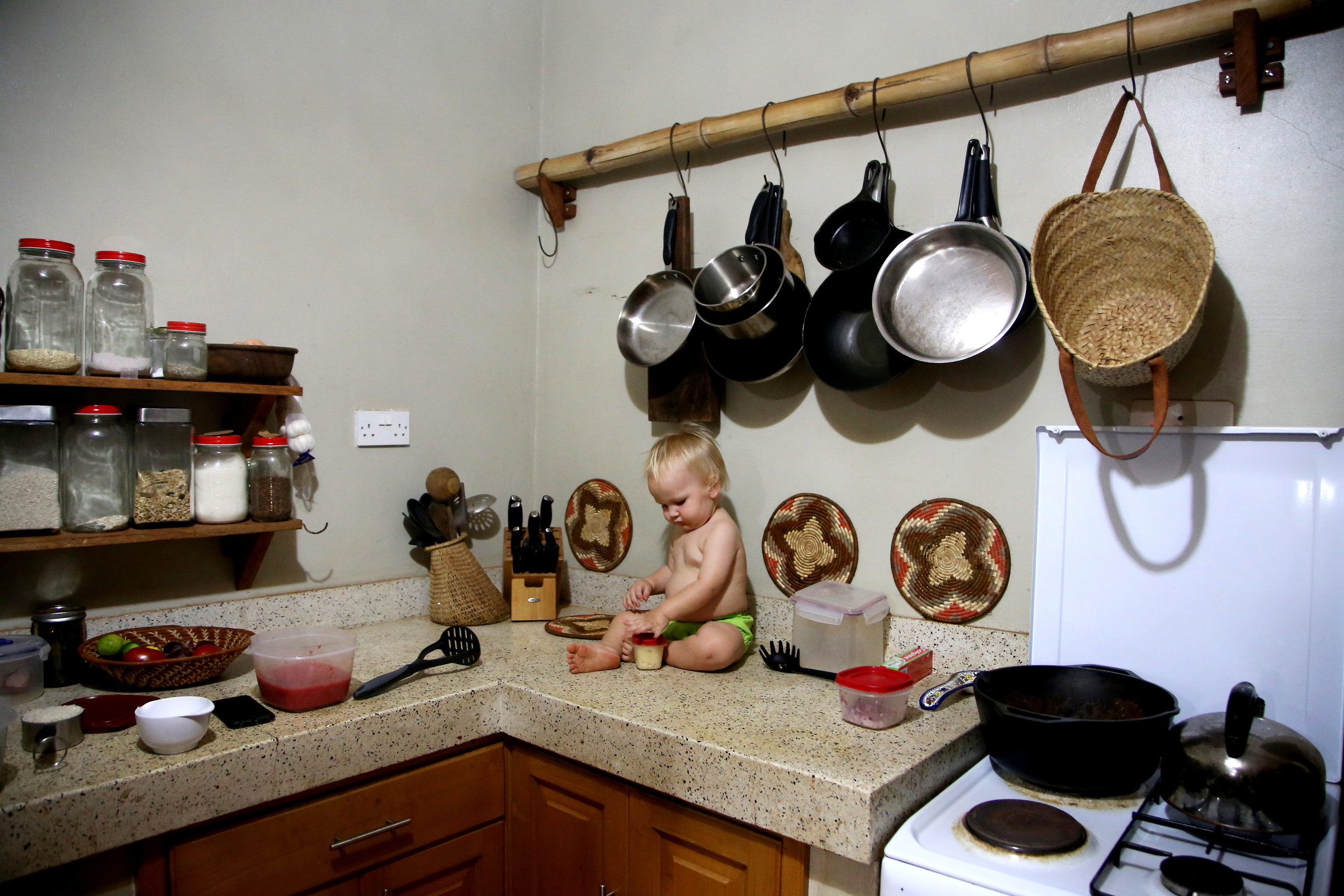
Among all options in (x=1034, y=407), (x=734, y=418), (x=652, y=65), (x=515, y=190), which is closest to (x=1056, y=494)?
(x=1034, y=407)

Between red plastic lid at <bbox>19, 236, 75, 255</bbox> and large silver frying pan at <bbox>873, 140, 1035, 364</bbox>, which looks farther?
large silver frying pan at <bbox>873, 140, 1035, 364</bbox>

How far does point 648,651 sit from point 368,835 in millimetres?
551

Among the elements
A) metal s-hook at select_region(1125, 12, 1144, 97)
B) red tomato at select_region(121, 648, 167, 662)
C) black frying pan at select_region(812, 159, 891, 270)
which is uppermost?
metal s-hook at select_region(1125, 12, 1144, 97)

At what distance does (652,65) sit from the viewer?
1982 mm

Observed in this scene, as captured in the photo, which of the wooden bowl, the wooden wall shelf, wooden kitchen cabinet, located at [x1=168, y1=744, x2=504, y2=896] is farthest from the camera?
the wooden bowl

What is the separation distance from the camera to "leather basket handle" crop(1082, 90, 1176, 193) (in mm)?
1218

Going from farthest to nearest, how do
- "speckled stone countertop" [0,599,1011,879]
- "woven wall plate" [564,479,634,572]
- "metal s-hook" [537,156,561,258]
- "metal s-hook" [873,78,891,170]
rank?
"metal s-hook" [537,156,561,258] → "woven wall plate" [564,479,634,572] → "metal s-hook" [873,78,891,170] → "speckled stone countertop" [0,599,1011,879]

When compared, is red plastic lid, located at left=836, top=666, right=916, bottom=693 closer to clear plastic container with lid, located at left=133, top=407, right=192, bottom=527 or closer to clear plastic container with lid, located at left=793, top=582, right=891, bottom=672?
clear plastic container with lid, located at left=793, top=582, right=891, bottom=672

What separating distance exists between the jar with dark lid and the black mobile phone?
29 centimetres

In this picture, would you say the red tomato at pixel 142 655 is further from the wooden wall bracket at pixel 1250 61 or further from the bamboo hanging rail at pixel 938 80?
the wooden wall bracket at pixel 1250 61

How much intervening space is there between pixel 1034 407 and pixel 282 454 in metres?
1.41

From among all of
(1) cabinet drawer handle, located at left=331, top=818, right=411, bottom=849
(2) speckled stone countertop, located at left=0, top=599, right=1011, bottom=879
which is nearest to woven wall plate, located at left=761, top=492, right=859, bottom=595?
(2) speckled stone countertop, located at left=0, top=599, right=1011, bottom=879

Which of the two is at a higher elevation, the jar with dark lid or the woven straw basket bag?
the woven straw basket bag

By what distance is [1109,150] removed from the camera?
129cm
